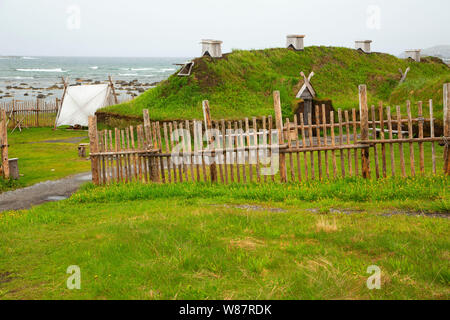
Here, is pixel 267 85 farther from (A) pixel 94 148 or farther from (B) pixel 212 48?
(A) pixel 94 148

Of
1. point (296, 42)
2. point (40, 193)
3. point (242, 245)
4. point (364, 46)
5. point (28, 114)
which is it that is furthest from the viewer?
point (364, 46)

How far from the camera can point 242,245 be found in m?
6.15

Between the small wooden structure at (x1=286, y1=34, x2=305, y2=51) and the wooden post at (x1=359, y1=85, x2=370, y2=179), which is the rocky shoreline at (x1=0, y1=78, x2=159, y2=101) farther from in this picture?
the wooden post at (x1=359, y1=85, x2=370, y2=179)

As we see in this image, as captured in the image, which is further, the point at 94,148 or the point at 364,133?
the point at 94,148

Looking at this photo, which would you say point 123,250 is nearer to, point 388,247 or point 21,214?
point 388,247

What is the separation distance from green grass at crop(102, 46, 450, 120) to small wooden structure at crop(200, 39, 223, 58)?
2.29 ft

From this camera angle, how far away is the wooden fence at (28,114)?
3138cm

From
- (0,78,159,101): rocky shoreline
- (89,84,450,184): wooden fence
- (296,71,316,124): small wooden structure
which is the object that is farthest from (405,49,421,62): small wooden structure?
(0,78,159,101): rocky shoreline

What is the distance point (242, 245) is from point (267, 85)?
23858 mm

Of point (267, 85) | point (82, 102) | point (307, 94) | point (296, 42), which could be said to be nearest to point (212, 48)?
point (267, 85)
